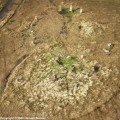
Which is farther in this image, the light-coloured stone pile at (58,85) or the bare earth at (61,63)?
the light-coloured stone pile at (58,85)

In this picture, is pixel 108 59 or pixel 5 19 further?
pixel 5 19

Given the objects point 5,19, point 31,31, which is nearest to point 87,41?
point 31,31

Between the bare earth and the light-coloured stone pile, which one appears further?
the light-coloured stone pile

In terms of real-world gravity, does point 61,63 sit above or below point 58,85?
above

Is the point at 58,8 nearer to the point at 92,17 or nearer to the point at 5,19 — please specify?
the point at 92,17

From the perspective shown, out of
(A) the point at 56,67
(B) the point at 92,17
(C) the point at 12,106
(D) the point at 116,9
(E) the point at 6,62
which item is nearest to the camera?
(C) the point at 12,106

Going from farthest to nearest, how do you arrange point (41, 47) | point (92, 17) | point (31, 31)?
point (92, 17), point (31, 31), point (41, 47)

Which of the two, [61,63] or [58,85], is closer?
[58,85]
